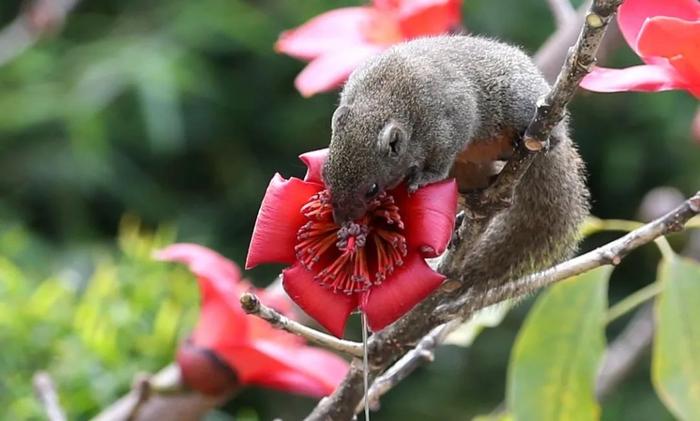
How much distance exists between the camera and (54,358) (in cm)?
108

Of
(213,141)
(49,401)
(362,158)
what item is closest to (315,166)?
(362,158)

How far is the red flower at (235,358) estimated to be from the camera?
879 millimetres

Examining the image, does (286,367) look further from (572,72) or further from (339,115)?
(572,72)

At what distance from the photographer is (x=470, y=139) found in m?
0.70

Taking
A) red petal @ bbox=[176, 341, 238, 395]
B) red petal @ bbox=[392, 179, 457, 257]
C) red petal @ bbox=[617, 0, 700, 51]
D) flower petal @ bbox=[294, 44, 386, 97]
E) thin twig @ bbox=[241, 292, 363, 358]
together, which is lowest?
red petal @ bbox=[176, 341, 238, 395]

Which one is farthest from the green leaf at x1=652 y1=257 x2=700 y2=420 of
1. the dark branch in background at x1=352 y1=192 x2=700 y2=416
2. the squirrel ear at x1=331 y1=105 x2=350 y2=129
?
the squirrel ear at x1=331 y1=105 x2=350 y2=129

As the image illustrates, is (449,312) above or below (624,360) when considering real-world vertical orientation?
above

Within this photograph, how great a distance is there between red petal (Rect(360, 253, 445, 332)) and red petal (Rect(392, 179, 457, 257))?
0.04 ft

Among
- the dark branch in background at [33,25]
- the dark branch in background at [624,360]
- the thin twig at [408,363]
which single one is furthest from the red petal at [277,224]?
the dark branch in background at [33,25]

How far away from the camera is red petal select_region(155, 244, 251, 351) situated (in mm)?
829

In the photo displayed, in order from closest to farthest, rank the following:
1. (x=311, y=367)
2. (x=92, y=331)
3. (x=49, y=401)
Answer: (x=49, y=401)
(x=311, y=367)
(x=92, y=331)

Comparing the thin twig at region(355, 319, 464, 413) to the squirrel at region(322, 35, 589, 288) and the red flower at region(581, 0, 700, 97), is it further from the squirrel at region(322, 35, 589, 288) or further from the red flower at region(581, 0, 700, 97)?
the red flower at region(581, 0, 700, 97)

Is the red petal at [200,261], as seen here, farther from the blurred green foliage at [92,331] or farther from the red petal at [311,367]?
the blurred green foliage at [92,331]

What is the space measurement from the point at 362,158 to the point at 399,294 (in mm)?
110
